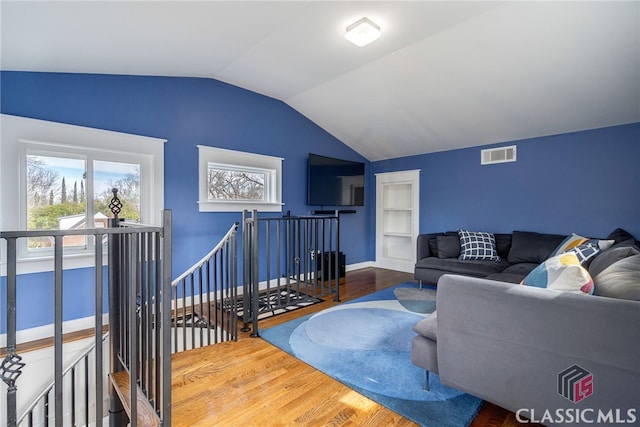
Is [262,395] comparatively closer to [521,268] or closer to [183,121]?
[183,121]

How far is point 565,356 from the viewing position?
127cm

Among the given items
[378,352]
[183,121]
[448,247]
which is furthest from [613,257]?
[183,121]

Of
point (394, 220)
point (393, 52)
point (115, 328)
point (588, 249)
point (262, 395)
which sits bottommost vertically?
point (262, 395)

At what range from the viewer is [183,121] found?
351 cm

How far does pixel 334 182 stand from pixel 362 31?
2.73m

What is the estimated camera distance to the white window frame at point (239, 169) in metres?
3.66

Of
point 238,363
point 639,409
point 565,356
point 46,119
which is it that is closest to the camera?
point 639,409

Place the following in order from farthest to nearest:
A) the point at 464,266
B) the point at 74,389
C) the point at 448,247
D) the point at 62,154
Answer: the point at 448,247
the point at 464,266
the point at 62,154
the point at 74,389

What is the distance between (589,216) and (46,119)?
601 centimetres

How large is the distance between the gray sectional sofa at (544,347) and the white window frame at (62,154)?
10.3ft

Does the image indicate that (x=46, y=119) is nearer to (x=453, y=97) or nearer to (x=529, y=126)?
(x=453, y=97)

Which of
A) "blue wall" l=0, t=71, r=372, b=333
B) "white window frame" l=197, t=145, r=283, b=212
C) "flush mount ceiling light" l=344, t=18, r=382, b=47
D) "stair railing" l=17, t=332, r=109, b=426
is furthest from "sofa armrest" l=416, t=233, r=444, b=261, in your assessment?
"stair railing" l=17, t=332, r=109, b=426

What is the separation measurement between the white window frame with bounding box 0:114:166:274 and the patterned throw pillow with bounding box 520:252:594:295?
351 cm

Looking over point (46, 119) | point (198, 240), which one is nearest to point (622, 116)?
point (198, 240)
